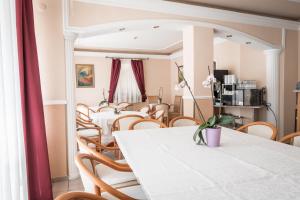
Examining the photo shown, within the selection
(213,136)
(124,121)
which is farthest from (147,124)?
(213,136)

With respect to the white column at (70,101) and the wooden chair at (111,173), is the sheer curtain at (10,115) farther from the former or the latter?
the white column at (70,101)

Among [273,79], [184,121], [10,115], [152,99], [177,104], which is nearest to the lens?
[10,115]

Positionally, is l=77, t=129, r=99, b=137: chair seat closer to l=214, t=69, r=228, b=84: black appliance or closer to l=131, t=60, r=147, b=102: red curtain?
l=214, t=69, r=228, b=84: black appliance

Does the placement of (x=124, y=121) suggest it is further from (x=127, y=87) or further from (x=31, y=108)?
(x=127, y=87)

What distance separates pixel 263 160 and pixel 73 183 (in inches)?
95.4

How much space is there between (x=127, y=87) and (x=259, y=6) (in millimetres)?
5320

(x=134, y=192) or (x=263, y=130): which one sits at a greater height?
(x=263, y=130)

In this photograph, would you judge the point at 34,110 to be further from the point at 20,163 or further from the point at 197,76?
the point at 197,76

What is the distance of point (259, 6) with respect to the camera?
3.70 m

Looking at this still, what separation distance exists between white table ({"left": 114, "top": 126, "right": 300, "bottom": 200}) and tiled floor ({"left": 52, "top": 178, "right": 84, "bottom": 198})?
4.40 feet

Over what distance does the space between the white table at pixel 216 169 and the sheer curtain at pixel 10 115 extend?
2.90 feet

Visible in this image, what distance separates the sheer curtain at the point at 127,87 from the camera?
26.0 feet

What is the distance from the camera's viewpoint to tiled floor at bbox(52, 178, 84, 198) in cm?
259

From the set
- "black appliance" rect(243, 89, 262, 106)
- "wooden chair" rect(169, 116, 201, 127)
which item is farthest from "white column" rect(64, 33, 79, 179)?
"black appliance" rect(243, 89, 262, 106)
